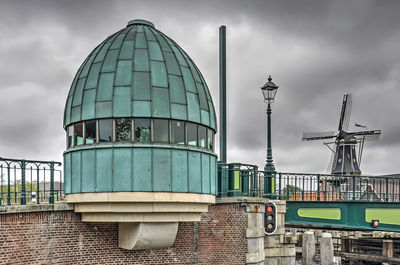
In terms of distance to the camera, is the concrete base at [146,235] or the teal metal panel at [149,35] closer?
the concrete base at [146,235]

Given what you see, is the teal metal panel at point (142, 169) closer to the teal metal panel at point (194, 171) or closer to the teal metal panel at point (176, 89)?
the teal metal panel at point (194, 171)

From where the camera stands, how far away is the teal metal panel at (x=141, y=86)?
43.3 ft

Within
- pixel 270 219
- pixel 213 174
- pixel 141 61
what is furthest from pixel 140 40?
pixel 270 219

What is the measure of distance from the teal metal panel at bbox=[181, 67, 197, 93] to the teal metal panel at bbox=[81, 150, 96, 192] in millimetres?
3448

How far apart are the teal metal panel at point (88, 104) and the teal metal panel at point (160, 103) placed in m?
1.77

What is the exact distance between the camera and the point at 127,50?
1402 cm

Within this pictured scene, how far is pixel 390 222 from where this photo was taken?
21.5m

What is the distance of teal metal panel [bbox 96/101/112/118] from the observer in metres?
13.1

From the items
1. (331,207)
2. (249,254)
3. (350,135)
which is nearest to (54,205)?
(249,254)

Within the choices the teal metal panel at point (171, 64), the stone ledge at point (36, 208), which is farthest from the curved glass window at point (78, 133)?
the teal metal panel at point (171, 64)

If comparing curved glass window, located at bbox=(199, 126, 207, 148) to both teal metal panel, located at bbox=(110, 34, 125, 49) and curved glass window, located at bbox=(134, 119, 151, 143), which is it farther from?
teal metal panel, located at bbox=(110, 34, 125, 49)

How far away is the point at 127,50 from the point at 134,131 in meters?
2.64

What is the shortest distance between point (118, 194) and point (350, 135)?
4881cm

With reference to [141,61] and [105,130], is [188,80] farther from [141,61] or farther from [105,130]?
[105,130]
